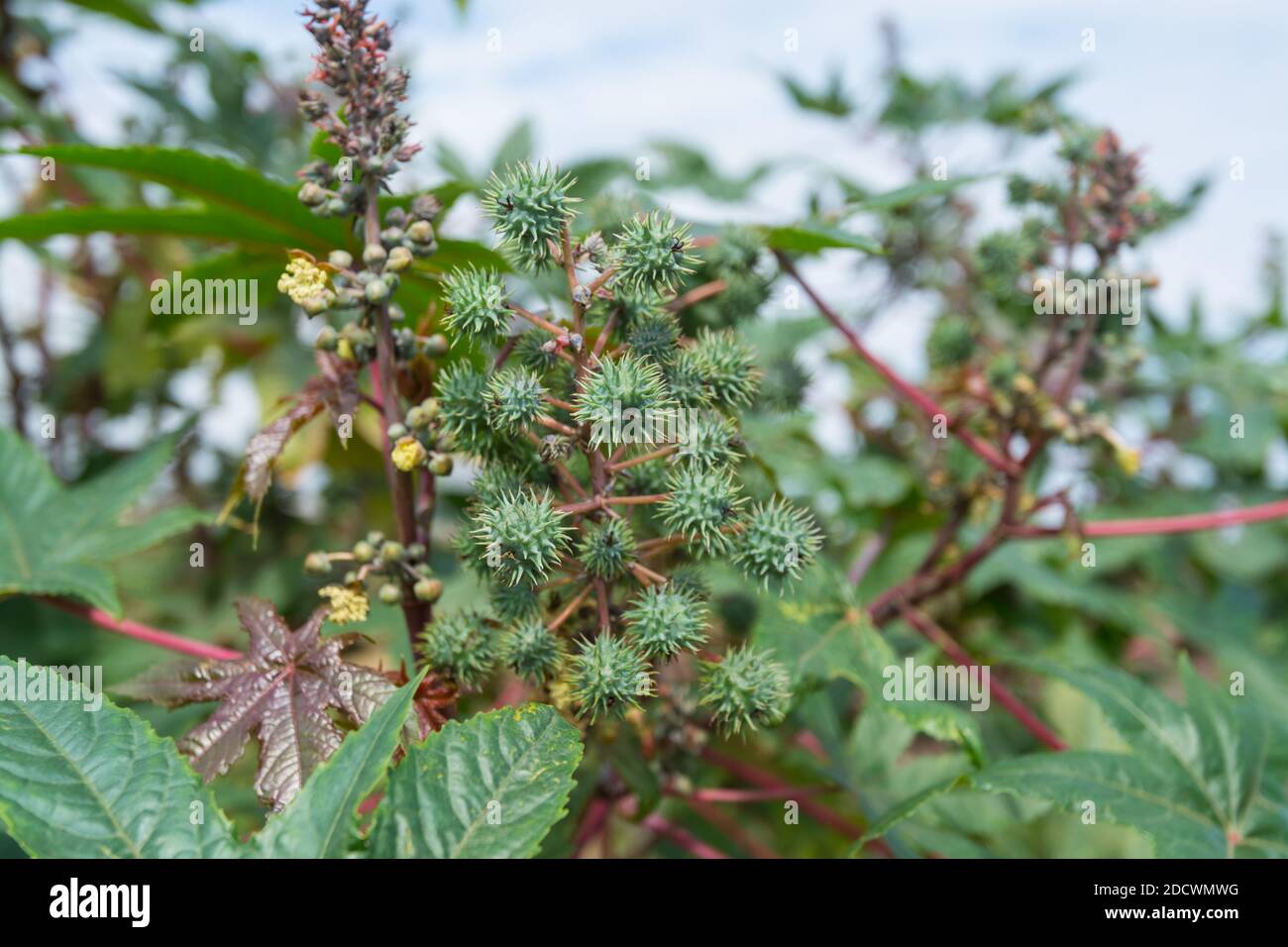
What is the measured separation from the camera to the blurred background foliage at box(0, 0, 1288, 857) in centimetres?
162

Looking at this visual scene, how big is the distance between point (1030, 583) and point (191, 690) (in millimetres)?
1728

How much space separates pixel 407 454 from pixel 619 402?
266mm

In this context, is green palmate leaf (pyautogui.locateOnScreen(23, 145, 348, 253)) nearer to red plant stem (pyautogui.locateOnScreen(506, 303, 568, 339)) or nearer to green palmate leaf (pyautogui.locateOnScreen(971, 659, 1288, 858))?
red plant stem (pyautogui.locateOnScreen(506, 303, 568, 339))

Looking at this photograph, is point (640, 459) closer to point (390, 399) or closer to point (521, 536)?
point (521, 536)

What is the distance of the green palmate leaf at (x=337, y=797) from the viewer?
0.88 meters

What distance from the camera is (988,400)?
1772 millimetres

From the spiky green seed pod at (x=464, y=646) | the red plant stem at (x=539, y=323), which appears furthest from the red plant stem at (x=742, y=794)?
the red plant stem at (x=539, y=323)

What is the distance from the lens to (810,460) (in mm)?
2199

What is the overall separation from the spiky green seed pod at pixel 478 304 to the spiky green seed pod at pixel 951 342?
1161mm

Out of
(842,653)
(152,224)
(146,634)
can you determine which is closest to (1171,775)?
(842,653)

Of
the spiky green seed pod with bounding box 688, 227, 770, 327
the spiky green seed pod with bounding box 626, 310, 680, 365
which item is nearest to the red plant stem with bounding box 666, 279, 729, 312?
the spiky green seed pod with bounding box 688, 227, 770, 327

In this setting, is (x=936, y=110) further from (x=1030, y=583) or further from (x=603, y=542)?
(x=603, y=542)

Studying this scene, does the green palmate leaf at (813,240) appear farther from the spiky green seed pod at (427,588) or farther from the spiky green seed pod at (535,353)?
the spiky green seed pod at (427,588)
